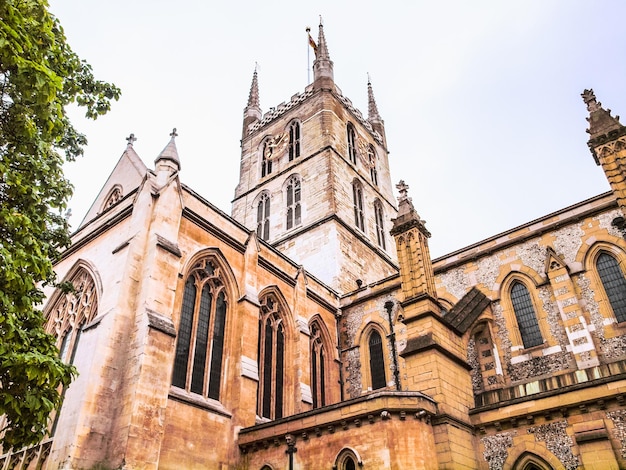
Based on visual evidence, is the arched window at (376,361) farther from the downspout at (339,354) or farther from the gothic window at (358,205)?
the gothic window at (358,205)

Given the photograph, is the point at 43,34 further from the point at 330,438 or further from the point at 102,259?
the point at 330,438

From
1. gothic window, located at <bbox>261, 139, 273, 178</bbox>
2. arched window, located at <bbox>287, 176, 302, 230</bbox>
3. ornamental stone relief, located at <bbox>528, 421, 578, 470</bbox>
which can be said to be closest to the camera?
ornamental stone relief, located at <bbox>528, 421, 578, 470</bbox>

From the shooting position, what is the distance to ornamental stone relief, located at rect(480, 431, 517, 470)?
12641mm

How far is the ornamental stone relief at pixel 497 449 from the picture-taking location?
41.5 feet

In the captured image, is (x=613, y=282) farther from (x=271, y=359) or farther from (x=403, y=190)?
(x=271, y=359)

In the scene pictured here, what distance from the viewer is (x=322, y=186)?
30.5 metres

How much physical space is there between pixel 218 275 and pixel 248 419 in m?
4.95

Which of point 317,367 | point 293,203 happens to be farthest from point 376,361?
point 293,203

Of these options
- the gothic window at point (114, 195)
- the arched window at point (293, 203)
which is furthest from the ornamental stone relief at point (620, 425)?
the arched window at point (293, 203)

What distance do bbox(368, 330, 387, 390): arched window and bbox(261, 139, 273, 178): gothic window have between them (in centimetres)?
1719

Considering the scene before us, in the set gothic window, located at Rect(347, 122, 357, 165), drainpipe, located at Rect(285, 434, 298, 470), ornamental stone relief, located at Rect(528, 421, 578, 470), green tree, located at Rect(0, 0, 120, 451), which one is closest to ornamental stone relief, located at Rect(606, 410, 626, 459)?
ornamental stone relief, located at Rect(528, 421, 578, 470)

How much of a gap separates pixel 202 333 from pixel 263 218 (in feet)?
55.8

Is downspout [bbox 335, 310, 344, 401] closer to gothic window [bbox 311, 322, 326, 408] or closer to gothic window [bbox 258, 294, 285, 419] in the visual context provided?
gothic window [bbox 311, 322, 326, 408]

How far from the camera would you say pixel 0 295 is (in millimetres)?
7613
